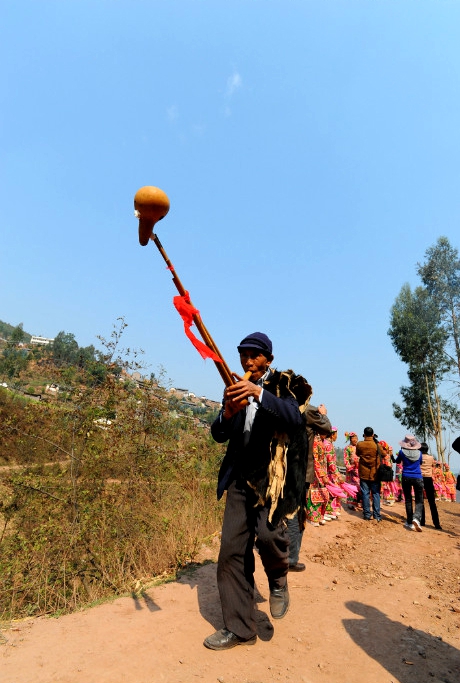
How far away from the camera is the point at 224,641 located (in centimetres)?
243

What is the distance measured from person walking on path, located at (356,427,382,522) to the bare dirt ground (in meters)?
3.65

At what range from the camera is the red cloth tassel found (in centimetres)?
204

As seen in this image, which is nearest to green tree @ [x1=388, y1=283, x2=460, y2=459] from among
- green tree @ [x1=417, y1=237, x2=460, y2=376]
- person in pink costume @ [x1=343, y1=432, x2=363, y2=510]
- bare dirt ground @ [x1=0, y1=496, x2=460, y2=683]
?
green tree @ [x1=417, y1=237, x2=460, y2=376]

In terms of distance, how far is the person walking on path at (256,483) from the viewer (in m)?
2.48

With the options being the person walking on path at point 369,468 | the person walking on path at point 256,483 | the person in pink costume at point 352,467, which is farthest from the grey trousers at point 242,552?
the person in pink costume at point 352,467

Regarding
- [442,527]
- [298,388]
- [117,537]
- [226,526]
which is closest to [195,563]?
[117,537]

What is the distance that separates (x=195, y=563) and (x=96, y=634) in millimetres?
1844

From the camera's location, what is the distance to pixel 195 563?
429 cm

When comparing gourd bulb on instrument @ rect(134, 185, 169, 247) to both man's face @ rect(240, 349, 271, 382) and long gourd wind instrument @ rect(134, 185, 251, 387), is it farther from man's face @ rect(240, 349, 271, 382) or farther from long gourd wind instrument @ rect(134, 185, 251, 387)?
man's face @ rect(240, 349, 271, 382)

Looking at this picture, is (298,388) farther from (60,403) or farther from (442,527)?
(442,527)

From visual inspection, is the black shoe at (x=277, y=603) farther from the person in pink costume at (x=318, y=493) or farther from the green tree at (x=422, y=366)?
the green tree at (x=422, y=366)

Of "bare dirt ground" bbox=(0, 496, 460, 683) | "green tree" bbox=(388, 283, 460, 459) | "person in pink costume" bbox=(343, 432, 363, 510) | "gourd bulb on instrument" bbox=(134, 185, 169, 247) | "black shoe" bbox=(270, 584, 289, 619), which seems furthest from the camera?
"green tree" bbox=(388, 283, 460, 459)

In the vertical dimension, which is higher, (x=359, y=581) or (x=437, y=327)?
(x=437, y=327)

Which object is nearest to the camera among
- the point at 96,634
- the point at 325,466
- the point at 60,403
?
the point at 96,634
